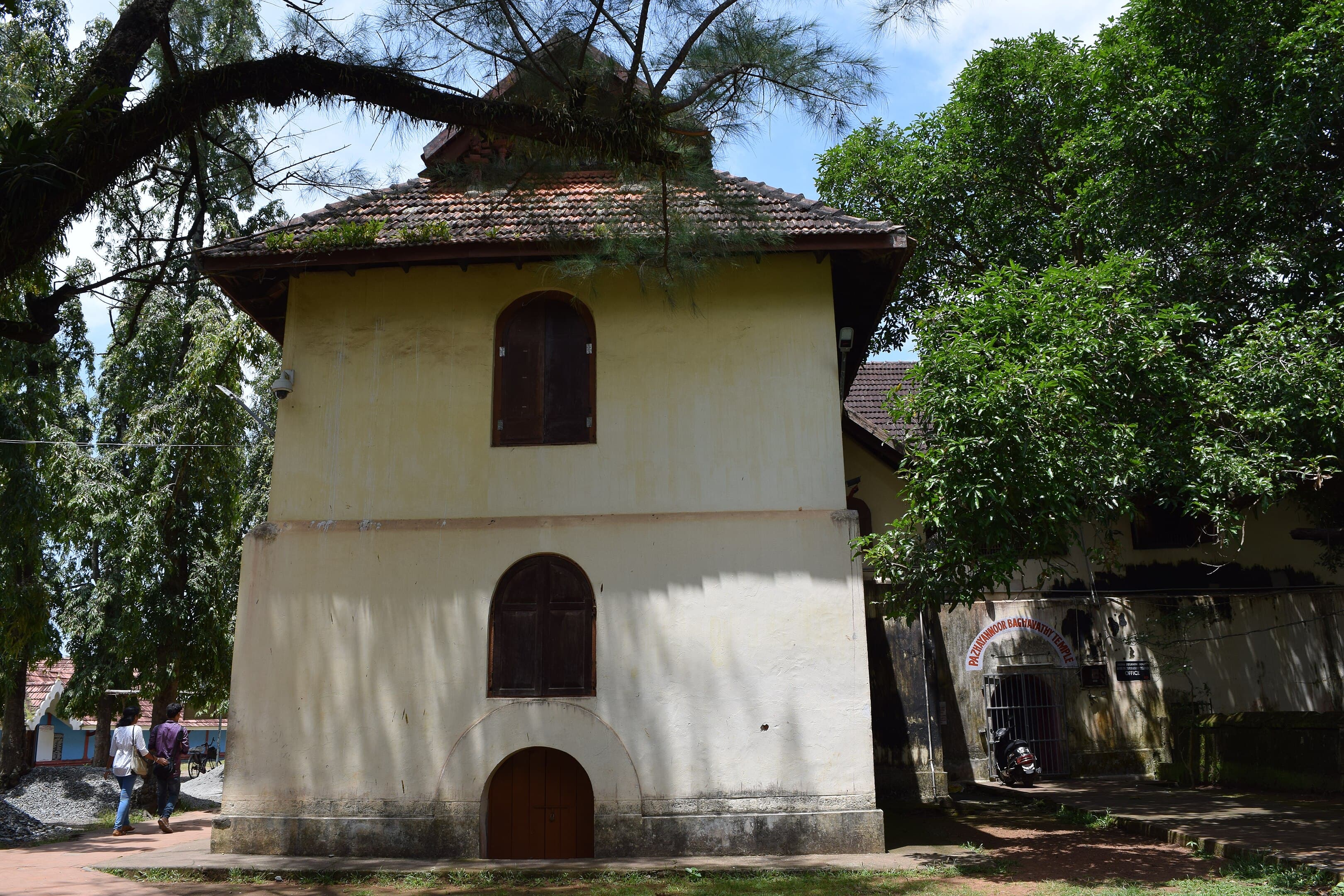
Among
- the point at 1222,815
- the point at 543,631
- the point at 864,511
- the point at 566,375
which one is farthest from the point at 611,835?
the point at 864,511

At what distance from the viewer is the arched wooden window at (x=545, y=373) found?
10.2 m

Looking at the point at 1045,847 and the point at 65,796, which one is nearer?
the point at 1045,847

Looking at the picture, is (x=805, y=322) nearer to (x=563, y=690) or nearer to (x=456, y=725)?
(x=563, y=690)

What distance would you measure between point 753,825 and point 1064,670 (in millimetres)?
9108

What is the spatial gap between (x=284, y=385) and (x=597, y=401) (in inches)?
128

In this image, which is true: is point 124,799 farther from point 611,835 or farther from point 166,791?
point 611,835

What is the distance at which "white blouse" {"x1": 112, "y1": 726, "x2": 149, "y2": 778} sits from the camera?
37.7 ft

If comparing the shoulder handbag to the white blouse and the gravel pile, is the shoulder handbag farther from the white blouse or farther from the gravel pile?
the gravel pile

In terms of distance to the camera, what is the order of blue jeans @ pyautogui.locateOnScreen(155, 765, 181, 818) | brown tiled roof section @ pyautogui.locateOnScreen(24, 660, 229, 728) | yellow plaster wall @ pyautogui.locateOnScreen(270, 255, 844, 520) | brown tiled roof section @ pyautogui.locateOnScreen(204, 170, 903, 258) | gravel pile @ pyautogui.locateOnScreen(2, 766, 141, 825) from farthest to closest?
brown tiled roof section @ pyautogui.locateOnScreen(24, 660, 229, 728), gravel pile @ pyautogui.locateOnScreen(2, 766, 141, 825), blue jeans @ pyautogui.locateOnScreen(155, 765, 181, 818), yellow plaster wall @ pyautogui.locateOnScreen(270, 255, 844, 520), brown tiled roof section @ pyautogui.locateOnScreen(204, 170, 903, 258)

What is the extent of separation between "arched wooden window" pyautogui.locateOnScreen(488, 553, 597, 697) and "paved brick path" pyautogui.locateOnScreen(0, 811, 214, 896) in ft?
11.1

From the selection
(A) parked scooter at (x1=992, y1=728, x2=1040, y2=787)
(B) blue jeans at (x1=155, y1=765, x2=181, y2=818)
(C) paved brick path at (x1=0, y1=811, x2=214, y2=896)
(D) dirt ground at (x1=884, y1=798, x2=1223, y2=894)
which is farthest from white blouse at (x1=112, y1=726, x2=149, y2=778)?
(A) parked scooter at (x1=992, y1=728, x2=1040, y2=787)

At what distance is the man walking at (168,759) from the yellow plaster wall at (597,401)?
4.07 metres

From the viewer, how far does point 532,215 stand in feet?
34.4

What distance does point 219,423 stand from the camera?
15539 mm
